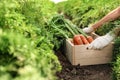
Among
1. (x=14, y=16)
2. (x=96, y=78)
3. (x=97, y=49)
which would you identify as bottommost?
(x=96, y=78)

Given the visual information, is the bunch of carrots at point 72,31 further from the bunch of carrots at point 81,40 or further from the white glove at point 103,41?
the white glove at point 103,41

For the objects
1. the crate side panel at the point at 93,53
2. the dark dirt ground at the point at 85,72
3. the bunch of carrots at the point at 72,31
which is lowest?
the dark dirt ground at the point at 85,72

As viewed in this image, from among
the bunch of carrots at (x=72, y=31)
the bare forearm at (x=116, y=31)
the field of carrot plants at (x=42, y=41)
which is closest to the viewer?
the field of carrot plants at (x=42, y=41)

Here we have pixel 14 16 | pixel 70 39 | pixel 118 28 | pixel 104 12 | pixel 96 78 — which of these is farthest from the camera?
pixel 104 12

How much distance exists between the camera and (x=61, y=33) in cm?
515

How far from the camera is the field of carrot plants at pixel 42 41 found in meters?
1.82

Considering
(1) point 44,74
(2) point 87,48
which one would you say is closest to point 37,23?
(2) point 87,48

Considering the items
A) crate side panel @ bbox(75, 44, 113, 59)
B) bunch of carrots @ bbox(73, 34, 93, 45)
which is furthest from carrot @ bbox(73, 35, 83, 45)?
crate side panel @ bbox(75, 44, 113, 59)

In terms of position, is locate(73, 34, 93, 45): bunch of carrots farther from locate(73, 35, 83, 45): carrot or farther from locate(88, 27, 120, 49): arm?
locate(88, 27, 120, 49): arm

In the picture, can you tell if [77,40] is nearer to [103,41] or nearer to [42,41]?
[103,41]

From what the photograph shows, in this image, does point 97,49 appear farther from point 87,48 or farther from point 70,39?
point 70,39

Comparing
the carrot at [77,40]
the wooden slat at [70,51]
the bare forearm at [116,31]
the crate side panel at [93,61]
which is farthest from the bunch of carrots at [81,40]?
the bare forearm at [116,31]

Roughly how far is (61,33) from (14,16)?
7.43 ft

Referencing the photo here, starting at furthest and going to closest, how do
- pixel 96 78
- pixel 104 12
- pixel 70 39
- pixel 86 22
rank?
pixel 86 22 < pixel 104 12 < pixel 70 39 < pixel 96 78
